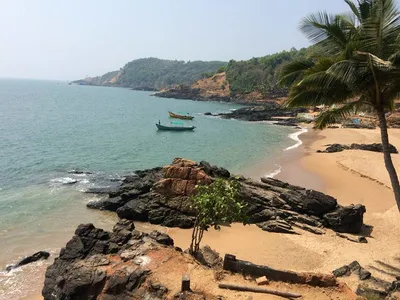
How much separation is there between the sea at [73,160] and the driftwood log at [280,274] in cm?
915

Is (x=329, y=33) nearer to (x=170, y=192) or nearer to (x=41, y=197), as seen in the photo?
(x=170, y=192)

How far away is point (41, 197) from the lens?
2862 cm

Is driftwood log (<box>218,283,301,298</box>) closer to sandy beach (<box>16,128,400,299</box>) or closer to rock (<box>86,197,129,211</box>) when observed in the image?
sandy beach (<box>16,128,400,299</box>)

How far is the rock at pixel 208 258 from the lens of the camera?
1507cm

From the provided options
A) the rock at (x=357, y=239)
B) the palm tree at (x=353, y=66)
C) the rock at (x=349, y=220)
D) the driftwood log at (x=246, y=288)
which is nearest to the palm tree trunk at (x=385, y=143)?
the palm tree at (x=353, y=66)

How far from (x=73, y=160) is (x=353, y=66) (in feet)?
121

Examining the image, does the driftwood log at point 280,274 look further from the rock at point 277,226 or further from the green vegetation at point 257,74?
the green vegetation at point 257,74

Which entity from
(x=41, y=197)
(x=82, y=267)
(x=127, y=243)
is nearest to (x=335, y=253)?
(x=127, y=243)

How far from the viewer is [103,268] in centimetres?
1387

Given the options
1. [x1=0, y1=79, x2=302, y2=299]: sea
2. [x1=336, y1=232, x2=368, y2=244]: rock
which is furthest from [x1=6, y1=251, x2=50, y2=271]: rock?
[x1=336, y1=232, x2=368, y2=244]: rock

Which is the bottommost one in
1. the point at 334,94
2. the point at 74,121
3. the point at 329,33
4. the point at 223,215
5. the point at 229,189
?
the point at 74,121

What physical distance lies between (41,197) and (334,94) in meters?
24.1

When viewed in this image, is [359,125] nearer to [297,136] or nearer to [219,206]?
[297,136]

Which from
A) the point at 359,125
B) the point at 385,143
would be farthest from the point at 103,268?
the point at 359,125
